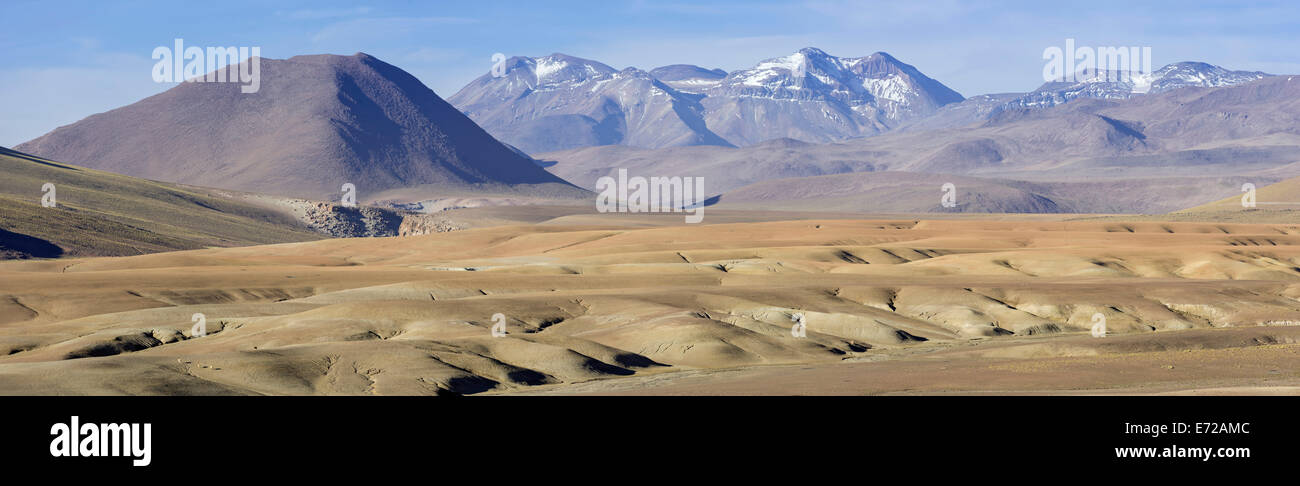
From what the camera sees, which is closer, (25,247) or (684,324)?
(684,324)

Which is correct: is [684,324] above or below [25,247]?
below

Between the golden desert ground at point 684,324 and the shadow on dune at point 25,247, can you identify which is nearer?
the golden desert ground at point 684,324

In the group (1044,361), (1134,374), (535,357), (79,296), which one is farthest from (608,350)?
(79,296)

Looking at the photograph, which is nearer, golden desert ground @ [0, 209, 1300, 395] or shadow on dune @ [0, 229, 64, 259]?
golden desert ground @ [0, 209, 1300, 395]

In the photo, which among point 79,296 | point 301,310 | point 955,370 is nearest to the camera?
point 955,370
